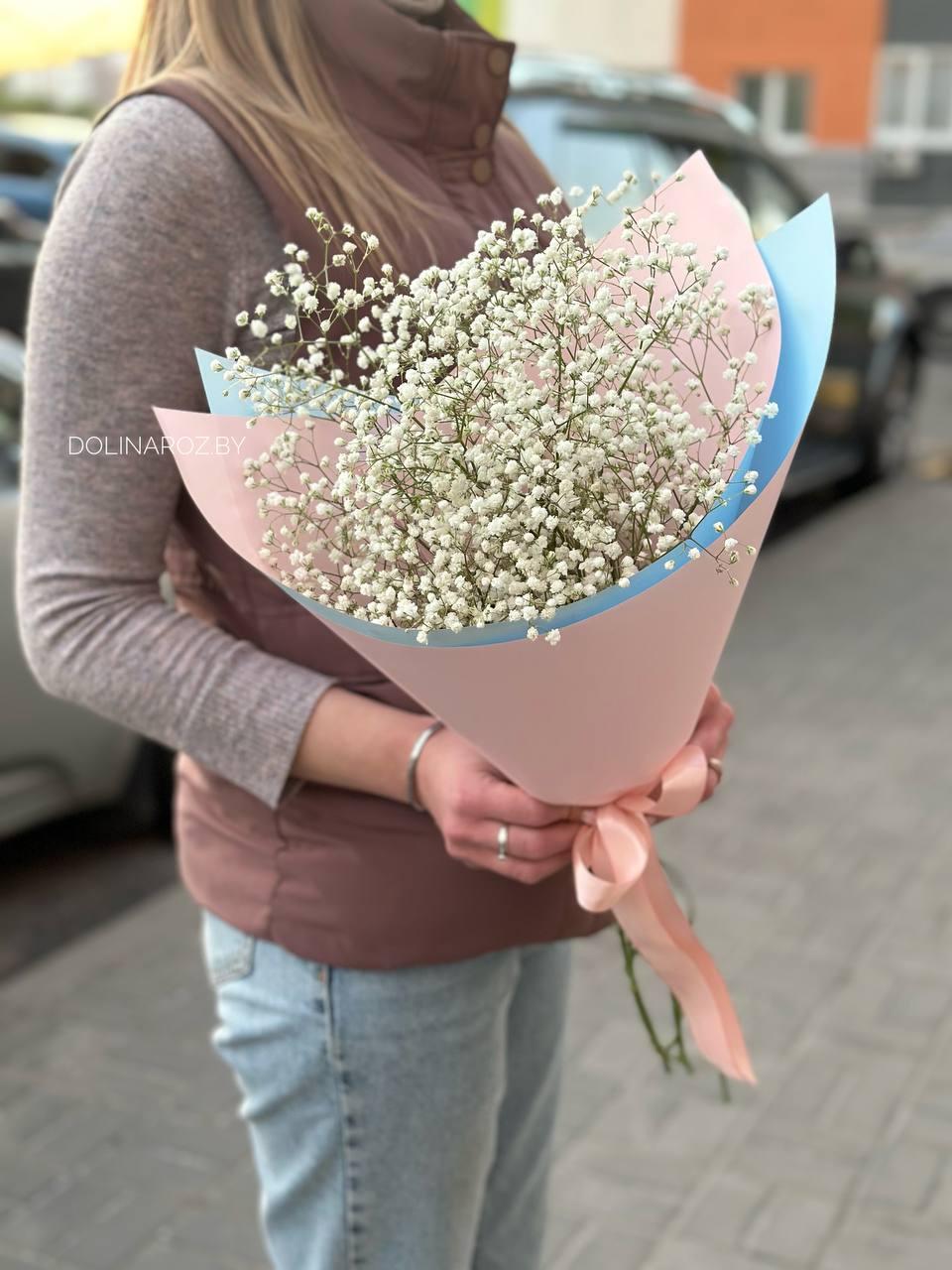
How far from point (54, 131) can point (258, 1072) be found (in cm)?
1853

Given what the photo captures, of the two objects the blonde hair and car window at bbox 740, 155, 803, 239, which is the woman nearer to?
the blonde hair

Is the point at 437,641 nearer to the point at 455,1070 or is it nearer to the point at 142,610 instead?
the point at 142,610

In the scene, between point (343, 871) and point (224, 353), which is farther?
point (343, 871)

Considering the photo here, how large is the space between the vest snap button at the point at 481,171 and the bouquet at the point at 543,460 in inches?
13.5

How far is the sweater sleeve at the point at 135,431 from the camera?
4.48 ft

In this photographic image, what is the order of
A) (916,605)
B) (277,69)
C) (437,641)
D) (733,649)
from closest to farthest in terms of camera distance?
1. (437,641)
2. (277,69)
3. (733,649)
4. (916,605)

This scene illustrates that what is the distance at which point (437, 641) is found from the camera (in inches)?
46.9

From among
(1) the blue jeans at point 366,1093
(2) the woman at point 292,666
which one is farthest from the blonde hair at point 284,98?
(1) the blue jeans at point 366,1093

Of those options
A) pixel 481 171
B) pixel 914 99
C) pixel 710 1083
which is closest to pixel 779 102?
pixel 914 99

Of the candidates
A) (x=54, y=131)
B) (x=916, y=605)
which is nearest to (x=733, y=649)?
(x=916, y=605)

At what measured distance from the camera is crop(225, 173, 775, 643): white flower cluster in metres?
1.13

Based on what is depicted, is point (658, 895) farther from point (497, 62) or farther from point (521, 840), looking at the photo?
point (497, 62)

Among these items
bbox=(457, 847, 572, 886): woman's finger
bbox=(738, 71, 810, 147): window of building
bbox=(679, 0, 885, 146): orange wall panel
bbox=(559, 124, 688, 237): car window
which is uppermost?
bbox=(457, 847, 572, 886): woman's finger

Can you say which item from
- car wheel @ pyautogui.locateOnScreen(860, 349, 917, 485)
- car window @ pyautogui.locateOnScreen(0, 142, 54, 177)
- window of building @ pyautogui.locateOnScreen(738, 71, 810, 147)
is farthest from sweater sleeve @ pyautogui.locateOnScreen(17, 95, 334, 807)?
window of building @ pyautogui.locateOnScreen(738, 71, 810, 147)
